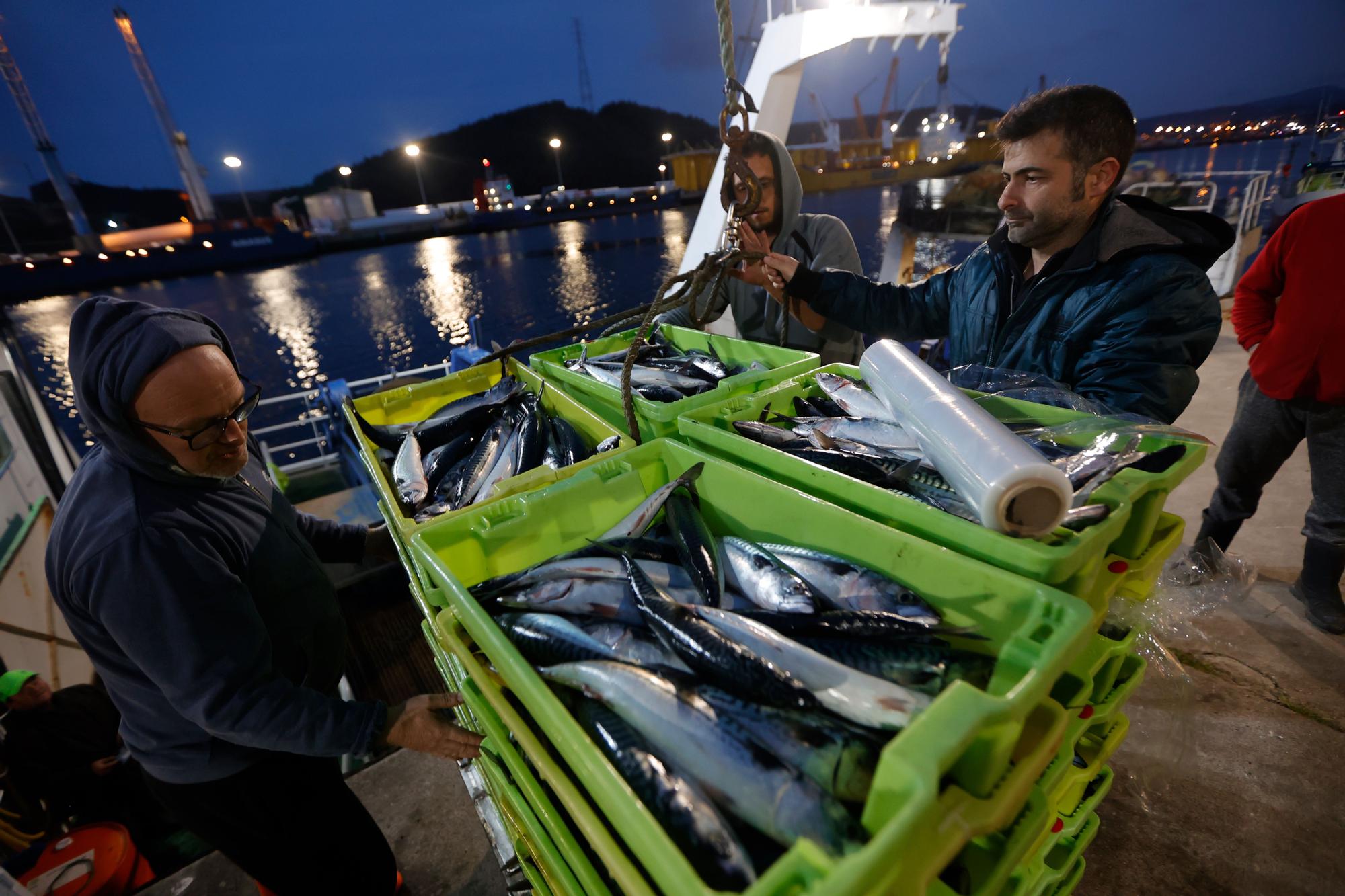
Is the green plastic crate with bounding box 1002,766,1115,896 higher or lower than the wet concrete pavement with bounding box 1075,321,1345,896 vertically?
higher

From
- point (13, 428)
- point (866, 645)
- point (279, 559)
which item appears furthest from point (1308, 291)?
point (13, 428)

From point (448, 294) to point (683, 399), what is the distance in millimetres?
40176

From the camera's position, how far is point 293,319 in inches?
1326

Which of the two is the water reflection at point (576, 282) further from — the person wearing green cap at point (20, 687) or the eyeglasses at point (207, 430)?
the eyeglasses at point (207, 430)

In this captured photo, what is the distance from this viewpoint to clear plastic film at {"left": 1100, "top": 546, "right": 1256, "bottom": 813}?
2.36 meters

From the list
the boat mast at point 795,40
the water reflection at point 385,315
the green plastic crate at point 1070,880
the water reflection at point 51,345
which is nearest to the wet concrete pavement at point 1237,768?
the green plastic crate at point 1070,880

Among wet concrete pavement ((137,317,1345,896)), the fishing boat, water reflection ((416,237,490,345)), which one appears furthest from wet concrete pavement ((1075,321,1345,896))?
water reflection ((416,237,490,345))

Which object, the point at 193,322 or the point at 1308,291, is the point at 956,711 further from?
the point at 1308,291

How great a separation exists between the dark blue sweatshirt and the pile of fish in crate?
0.49 m

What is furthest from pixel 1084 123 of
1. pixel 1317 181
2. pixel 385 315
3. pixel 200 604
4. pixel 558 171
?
pixel 558 171

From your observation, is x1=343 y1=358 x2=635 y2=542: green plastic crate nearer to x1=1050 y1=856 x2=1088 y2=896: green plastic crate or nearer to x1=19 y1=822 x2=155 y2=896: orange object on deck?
x1=1050 y1=856 x2=1088 y2=896: green plastic crate

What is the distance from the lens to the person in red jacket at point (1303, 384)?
3.07m

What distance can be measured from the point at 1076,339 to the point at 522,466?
7.46ft

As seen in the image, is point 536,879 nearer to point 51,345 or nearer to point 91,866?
point 91,866
